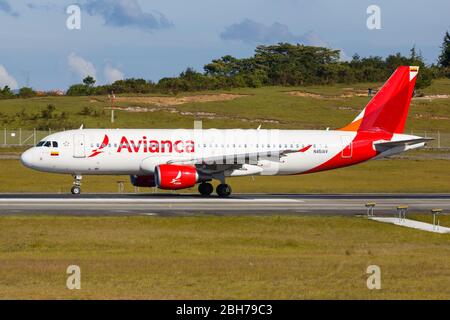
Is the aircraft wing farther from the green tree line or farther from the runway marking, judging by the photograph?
the green tree line

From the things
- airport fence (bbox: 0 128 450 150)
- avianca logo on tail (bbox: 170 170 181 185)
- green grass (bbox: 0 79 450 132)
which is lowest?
avianca logo on tail (bbox: 170 170 181 185)

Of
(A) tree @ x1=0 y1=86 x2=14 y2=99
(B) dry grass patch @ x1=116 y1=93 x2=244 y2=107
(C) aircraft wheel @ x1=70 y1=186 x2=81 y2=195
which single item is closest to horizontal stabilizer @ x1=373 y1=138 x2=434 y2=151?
(C) aircraft wheel @ x1=70 y1=186 x2=81 y2=195

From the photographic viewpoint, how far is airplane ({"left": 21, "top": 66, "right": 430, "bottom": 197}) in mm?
54750

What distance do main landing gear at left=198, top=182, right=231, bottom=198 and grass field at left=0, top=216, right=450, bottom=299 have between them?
14.0 m

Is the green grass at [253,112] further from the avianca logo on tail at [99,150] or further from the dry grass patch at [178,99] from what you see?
the avianca logo on tail at [99,150]

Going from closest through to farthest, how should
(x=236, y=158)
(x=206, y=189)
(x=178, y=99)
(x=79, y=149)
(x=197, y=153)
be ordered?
(x=236, y=158)
(x=79, y=149)
(x=197, y=153)
(x=206, y=189)
(x=178, y=99)

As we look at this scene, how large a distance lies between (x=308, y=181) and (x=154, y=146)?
18.5m

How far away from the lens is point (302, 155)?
58.1 metres

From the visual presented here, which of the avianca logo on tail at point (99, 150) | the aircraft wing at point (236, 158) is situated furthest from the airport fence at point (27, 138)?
the aircraft wing at point (236, 158)

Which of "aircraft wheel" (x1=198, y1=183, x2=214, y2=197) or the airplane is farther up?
the airplane

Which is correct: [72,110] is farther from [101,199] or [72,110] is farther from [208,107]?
[101,199]

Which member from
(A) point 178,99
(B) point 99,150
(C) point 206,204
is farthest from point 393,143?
(A) point 178,99

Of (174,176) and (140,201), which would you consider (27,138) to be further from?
(140,201)

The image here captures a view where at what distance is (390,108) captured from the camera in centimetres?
6131
